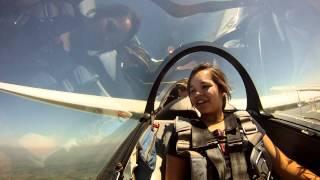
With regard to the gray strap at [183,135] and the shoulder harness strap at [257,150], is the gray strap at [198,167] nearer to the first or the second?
the gray strap at [183,135]

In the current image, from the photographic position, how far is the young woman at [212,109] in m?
1.55

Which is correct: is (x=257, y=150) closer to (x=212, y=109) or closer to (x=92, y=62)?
(x=212, y=109)

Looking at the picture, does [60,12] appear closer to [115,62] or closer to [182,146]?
[115,62]

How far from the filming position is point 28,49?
4031 mm

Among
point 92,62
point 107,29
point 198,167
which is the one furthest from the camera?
point 107,29

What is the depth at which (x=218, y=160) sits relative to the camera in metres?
1.51

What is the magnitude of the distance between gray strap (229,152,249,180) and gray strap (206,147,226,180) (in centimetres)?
3

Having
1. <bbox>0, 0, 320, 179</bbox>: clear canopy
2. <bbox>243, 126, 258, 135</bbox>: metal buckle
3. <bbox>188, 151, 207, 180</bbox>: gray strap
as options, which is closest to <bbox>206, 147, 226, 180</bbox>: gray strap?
<bbox>188, 151, 207, 180</bbox>: gray strap

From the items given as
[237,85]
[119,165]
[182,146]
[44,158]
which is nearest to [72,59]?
[44,158]

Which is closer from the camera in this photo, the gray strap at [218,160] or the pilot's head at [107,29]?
the gray strap at [218,160]

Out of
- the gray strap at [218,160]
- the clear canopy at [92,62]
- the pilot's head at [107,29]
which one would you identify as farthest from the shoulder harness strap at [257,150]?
the pilot's head at [107,29]

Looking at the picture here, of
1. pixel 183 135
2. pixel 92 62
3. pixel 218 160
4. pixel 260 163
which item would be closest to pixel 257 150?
pixel 260 163

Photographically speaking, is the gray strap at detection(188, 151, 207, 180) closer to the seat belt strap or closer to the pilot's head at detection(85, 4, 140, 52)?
the seat belt strap

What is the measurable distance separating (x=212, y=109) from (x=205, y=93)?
7 centimetres
